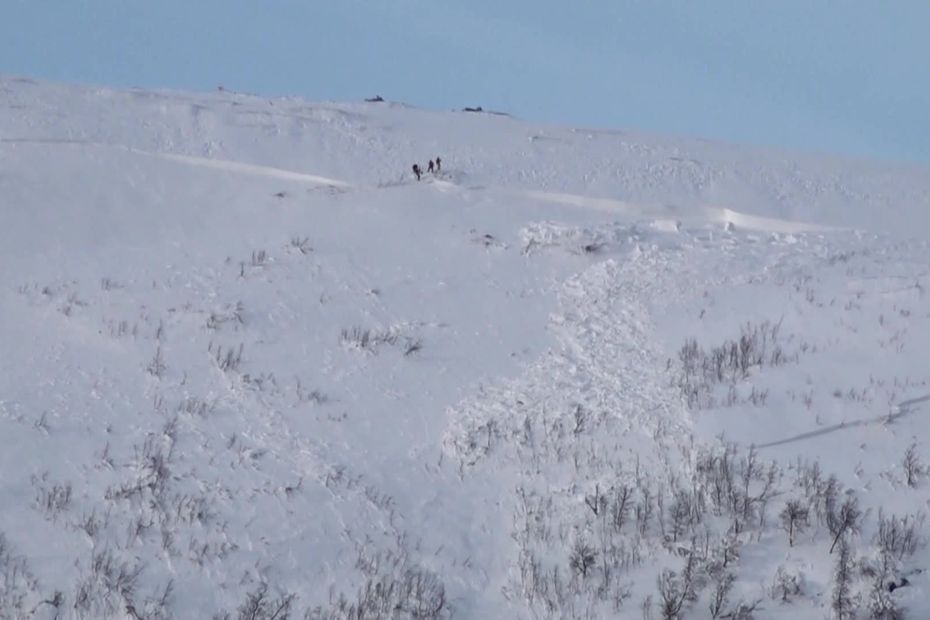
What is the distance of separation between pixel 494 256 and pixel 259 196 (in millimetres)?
3241

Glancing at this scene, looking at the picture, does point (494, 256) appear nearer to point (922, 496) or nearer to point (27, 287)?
point (27, 287)

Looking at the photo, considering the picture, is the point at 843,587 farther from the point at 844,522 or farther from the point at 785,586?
the point at 844,522

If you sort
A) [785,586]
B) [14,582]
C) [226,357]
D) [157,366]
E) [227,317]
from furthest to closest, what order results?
[227,317]
[226,357]
[157,366]
[785,586]
[14,582]

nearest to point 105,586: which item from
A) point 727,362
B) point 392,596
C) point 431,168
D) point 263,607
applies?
point 263,607

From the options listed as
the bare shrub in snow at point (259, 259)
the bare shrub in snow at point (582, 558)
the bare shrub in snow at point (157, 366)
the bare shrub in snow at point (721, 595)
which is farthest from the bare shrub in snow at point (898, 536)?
the bare shrub in snow at point (259, 259)

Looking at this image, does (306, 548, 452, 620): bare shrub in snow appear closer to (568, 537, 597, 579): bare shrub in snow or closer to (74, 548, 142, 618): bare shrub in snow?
(568, 537, 597, 579): bare shrub in snow

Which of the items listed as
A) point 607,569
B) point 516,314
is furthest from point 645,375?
point 607,569

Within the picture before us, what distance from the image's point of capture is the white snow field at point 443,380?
334 inches

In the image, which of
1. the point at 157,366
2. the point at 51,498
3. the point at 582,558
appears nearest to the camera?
the point at 582,558

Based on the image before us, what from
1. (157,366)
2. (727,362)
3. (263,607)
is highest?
(727,362)

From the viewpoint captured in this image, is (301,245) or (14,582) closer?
(14,582)

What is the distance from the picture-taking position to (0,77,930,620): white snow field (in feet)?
27.8

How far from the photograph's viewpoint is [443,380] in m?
11.9

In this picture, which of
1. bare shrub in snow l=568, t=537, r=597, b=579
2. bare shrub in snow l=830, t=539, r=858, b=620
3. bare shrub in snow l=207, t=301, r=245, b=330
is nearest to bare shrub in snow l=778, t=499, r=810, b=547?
bare shrub in snow l=830, t=539, r=858, b=620
